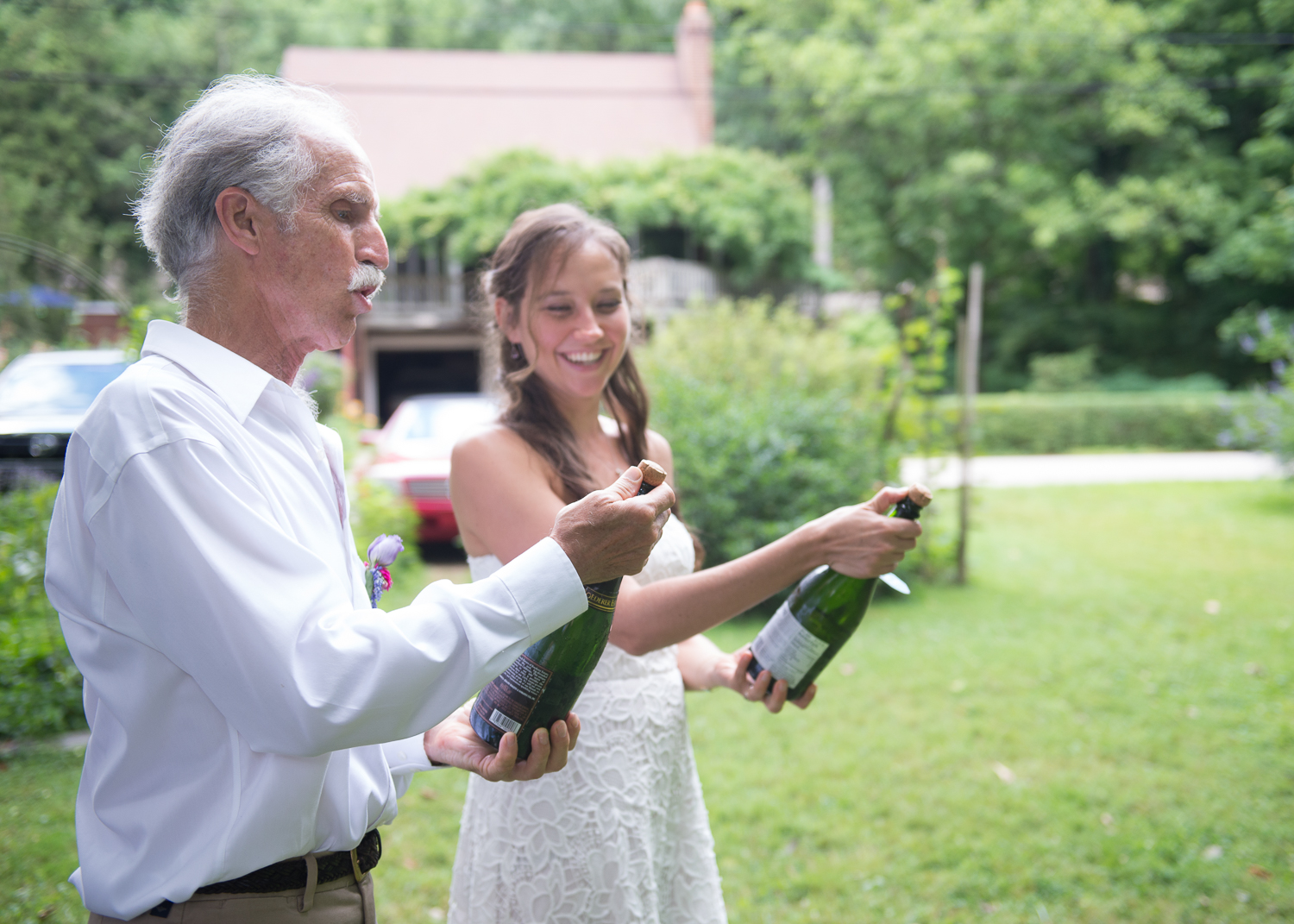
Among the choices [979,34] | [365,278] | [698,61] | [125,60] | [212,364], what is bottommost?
[212,364]

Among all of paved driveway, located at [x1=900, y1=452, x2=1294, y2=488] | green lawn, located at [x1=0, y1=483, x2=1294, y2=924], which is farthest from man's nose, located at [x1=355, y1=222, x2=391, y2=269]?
paved driveway, located at [x1=900, y1=452, x2=1294, y2=488]

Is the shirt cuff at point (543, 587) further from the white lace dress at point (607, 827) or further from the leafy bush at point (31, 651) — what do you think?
the leafy bush at point (31, 651)

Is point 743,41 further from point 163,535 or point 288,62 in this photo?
point 163,535

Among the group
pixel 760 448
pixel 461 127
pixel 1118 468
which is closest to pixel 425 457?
pixel 760 448

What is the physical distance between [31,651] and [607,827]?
14.6ft

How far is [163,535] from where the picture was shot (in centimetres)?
105

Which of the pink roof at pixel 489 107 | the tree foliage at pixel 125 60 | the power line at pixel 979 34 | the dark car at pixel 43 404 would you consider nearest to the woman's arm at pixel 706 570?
the dark car at pixel 43 404

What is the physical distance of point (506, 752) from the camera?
56.4 inches

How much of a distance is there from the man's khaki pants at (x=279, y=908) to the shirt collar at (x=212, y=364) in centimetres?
67

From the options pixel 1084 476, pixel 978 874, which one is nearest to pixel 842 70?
pixel 1084 476

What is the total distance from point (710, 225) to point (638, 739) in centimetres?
2075

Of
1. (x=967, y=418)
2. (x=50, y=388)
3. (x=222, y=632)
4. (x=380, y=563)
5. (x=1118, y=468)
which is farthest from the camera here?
(x=1118, y=468)

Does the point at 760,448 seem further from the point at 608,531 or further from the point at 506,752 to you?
the point at 608,531

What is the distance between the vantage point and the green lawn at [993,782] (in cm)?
349
